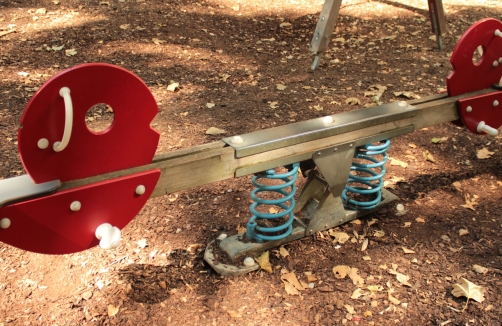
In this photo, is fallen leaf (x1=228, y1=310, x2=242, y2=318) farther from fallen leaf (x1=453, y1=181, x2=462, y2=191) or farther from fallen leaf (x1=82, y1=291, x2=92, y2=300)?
fallen leaf (x1=453, y1=181, x2=462, y2=191)

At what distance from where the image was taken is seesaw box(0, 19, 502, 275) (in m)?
1.69

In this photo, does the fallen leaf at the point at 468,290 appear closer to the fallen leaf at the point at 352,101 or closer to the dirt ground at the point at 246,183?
the dirt ground at the point at 246,183

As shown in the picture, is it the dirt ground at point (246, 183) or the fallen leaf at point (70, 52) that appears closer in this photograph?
the dirt ground at point (246, 183)

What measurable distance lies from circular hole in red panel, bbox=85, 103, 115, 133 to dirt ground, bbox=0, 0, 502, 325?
0.07 feet

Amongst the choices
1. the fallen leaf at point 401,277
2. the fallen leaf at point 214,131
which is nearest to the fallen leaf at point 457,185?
the fallen leaf at point 401,277

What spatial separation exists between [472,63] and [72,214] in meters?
2.07

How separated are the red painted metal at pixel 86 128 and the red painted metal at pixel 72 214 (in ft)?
0.21

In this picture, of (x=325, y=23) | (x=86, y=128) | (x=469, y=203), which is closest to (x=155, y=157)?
(x=86, y=128)

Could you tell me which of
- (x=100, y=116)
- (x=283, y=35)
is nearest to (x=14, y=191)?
(x=100, y=116)

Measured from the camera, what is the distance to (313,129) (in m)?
2.29

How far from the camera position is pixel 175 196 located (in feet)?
9.87

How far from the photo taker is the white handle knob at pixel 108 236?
1855 mm

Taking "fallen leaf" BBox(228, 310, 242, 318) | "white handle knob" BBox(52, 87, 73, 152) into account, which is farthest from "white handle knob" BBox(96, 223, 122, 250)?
"fallen leaf" BBox(228, 310, 242, 318)

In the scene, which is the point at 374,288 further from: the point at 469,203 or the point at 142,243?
the point at 142,243
